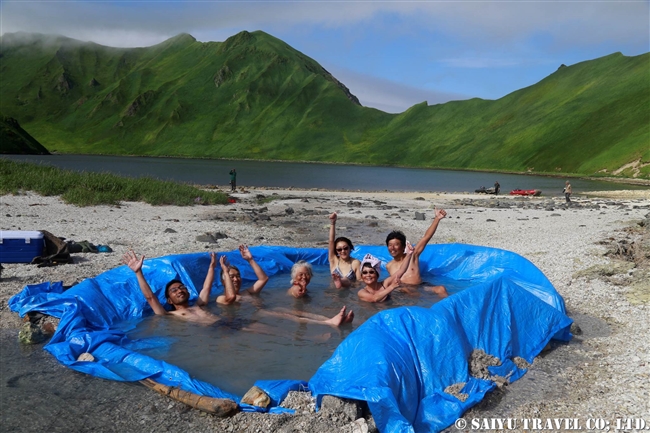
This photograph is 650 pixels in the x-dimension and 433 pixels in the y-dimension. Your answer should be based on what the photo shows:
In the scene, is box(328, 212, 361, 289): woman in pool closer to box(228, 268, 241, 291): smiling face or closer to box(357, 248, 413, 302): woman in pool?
box(357, 248, 413, 302): woman in pool

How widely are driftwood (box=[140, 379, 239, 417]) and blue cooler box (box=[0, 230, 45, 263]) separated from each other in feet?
21.4

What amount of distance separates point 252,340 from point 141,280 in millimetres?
1827

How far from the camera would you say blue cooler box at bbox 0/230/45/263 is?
33.2ft

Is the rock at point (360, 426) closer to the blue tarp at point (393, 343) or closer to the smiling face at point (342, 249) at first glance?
the blue tarp at point (393, 343)

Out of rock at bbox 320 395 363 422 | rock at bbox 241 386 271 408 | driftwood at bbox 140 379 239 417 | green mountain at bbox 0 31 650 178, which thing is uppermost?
green mountain at bbox 0 31 650 178

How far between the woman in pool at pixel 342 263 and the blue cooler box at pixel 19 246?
18.8ft

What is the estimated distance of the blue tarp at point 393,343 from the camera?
15.9 ft

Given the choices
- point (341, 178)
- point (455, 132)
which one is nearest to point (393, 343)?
point (341, 178)

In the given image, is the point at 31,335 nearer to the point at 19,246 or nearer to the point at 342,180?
the point at 19,246

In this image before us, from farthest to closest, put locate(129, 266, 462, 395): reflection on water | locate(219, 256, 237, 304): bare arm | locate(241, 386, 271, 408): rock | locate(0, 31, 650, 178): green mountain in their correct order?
locate(0, 31, 650, 178): green mountain → locate(219, 256, 237, 304): bare arm → locate(129, 266, 462, 395): reflection on water → locate(241, 386, 271, 408): rock

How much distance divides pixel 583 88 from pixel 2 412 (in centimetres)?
15186

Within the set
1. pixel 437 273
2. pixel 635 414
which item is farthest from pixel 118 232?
pixel 635 414

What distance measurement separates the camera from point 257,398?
16.3 ft

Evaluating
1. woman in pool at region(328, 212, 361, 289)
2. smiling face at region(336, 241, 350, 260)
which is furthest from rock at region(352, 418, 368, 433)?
smiling face at region(336, 241, 350, 260)
